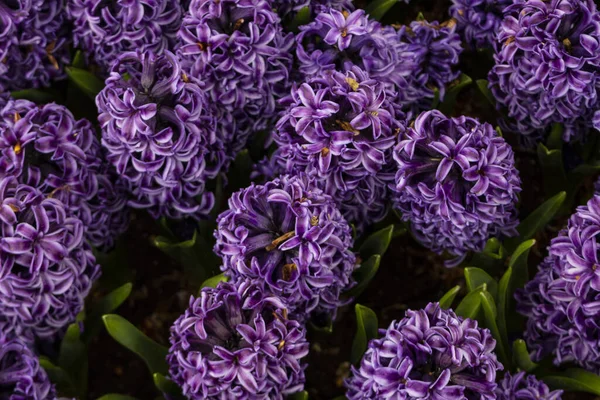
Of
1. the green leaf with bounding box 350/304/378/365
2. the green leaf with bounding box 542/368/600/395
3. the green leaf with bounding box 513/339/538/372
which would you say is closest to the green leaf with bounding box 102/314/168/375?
the green leaf with bounding box 350/304/378/365

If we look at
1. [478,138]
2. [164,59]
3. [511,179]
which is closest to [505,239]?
[511,179]

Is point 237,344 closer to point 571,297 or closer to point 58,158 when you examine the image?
point 58,158

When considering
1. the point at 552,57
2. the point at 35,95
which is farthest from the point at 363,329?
the point at 35,95

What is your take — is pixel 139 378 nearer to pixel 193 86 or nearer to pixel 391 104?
pixel 193 86

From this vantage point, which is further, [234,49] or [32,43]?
[32,43]

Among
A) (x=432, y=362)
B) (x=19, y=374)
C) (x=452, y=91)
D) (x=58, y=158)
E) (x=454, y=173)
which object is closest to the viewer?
(x=432, y=362)

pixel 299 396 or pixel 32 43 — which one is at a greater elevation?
pixel 32 43
